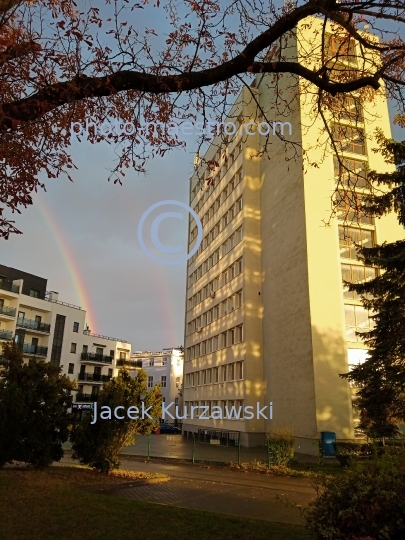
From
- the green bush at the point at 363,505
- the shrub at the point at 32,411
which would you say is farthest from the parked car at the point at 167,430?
the green bush at the point at 363,505

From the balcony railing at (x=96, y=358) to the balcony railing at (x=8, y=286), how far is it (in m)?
13.7

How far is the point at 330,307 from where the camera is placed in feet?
87.6

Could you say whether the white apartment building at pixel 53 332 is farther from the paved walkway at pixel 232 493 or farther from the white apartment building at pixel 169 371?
the paved walkway at pixel 232 493

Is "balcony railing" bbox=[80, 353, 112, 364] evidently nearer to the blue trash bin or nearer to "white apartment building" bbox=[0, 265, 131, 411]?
"white apartment building" bbox=[0, 265, 131, 411]

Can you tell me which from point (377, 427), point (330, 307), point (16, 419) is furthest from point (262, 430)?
point (16, 419)

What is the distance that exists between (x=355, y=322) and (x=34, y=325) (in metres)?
42.2

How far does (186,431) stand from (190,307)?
556 inches

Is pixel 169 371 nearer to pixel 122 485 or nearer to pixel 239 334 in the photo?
pixel 239 334

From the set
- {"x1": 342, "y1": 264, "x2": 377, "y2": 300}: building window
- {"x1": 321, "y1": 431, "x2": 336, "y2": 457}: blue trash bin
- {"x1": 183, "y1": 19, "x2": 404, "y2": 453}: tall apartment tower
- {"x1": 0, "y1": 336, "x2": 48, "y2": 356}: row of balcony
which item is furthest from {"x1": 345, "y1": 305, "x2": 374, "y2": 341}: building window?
{"x1": 0, "y1": 336, "x2": 48, "y2": 356}: row of balcony

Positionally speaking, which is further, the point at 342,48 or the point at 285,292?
the point at 285,292

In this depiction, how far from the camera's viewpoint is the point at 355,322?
27.3 meters

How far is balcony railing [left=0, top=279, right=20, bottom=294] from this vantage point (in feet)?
176

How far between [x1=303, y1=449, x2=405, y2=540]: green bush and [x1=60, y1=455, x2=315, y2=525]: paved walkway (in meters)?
3.28

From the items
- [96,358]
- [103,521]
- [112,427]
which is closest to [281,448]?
[112,427]
